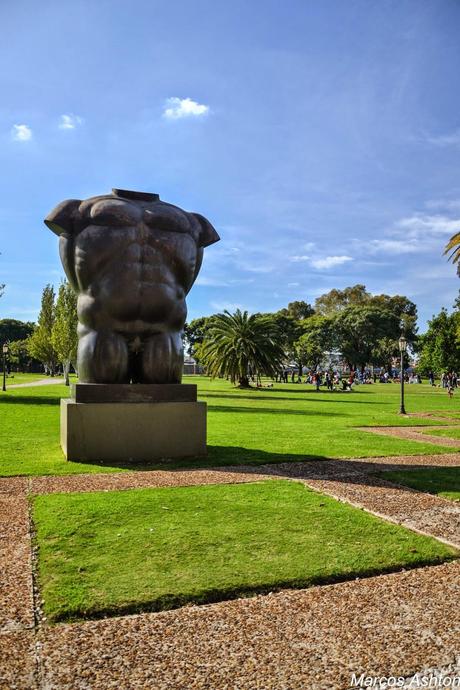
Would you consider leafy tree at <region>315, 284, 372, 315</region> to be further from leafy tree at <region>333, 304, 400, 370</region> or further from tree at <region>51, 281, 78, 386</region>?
tree at <region>51, 281, 78, 386</region>

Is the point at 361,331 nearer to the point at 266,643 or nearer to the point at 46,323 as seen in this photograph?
the point at 46,323

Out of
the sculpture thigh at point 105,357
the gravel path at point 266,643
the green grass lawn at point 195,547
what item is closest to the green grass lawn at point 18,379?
the sculpture thigh at point 105,357

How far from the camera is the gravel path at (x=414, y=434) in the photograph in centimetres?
1091

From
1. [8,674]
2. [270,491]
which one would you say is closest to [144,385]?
[270,491]

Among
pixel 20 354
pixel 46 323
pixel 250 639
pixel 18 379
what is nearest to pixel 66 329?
pixel 46 323

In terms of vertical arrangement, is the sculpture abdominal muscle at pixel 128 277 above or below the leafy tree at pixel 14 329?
below

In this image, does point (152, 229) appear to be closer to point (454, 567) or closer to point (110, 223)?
point (110, 223)

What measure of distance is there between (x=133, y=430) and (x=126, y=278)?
2.19m

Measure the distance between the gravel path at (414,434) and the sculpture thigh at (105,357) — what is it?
246 inches

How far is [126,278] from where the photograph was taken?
791cm

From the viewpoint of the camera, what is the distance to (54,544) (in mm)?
4164

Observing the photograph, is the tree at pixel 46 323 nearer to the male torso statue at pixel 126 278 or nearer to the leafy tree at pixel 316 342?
the leafy tree at pixel 316 342

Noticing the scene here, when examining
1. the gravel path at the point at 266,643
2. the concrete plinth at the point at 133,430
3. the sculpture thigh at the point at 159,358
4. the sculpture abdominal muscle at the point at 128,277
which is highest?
the sculpture abdominal muscle at the point at 128,277

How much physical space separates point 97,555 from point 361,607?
6.14 ft
